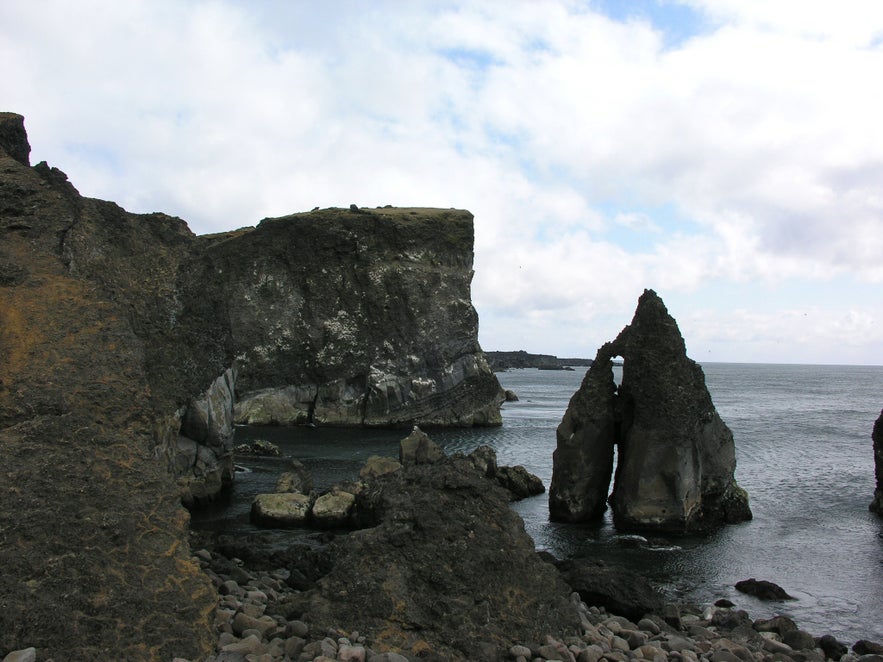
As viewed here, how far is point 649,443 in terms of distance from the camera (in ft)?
76.9

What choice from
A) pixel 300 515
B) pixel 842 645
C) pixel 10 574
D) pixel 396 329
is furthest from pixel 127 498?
pixel 396 329

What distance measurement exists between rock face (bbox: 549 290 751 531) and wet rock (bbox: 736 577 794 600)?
5.63 metres

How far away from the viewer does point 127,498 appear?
28.9 ft

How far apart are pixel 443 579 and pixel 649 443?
1490cm

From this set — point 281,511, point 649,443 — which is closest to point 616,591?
point 649,443

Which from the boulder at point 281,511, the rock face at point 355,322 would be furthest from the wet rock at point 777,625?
the rock face at point 355,322

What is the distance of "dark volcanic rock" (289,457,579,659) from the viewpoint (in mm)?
9359

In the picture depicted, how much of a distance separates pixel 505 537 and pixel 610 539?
12.2 m

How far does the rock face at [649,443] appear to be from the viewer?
2320 centimetres

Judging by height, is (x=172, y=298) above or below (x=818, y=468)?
above

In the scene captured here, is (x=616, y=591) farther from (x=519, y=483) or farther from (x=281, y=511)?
(x=519, y=483)

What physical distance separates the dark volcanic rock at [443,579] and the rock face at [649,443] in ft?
41.0

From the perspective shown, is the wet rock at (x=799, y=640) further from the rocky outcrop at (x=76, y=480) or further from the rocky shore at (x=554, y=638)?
the rocky outcrop at (x=76, y=480)

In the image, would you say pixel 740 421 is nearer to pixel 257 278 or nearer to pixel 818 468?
pixel 818 468
